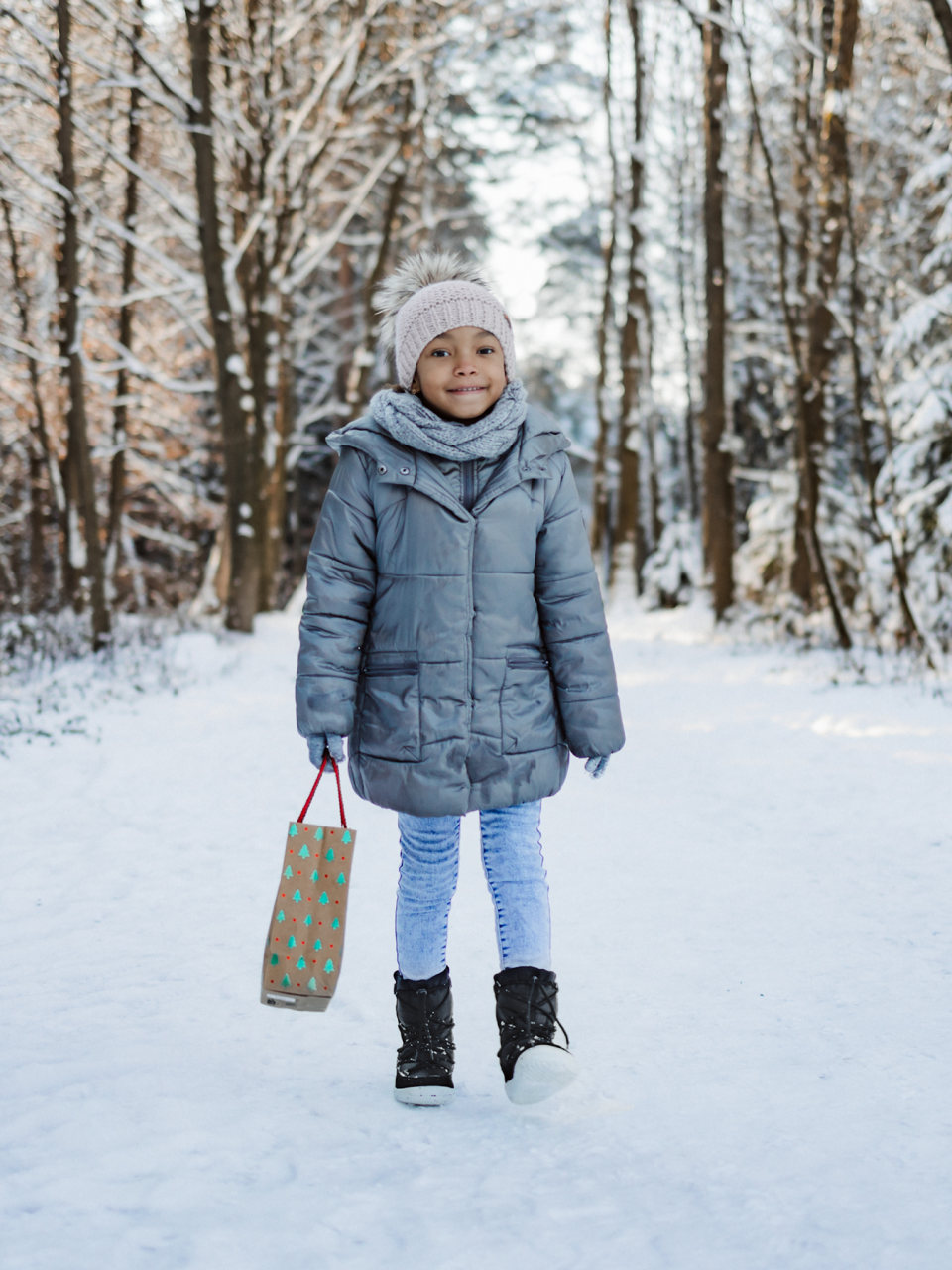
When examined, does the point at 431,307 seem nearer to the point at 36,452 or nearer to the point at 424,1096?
the point at 424,1096

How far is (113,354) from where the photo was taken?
57.9 ft

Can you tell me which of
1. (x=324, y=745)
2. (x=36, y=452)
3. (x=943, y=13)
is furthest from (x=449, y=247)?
(x=36, y=452)

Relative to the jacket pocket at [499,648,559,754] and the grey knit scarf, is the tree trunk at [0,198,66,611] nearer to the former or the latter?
the grey knit scarf

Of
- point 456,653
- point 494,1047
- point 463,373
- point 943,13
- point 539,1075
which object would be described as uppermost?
point 943,13

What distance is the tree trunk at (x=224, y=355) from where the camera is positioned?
34.3 ft

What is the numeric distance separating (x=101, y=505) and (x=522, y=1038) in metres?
21.1

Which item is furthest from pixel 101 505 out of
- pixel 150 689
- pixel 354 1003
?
pixel 354 1003

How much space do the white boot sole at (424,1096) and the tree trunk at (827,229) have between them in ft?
24.6

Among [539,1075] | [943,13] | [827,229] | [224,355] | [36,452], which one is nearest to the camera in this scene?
[539,1075]

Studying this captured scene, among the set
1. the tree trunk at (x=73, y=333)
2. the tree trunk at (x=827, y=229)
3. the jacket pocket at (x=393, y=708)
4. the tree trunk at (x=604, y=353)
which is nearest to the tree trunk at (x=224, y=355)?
the tree trunk at (x=73, y=333)

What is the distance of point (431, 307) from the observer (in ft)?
8.64

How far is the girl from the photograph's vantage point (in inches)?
96.3

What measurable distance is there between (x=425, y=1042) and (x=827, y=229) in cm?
A: 977

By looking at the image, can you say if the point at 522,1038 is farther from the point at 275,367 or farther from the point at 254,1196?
the point at 275,367
